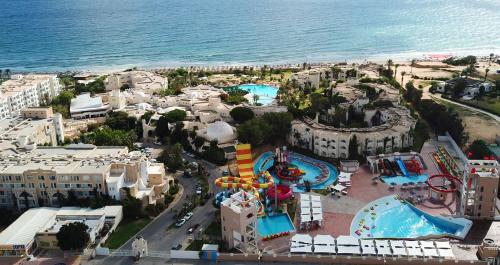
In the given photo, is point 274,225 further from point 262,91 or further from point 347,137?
point 262,91

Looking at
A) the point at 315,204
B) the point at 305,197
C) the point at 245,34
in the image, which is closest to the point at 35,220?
the point at 305,197

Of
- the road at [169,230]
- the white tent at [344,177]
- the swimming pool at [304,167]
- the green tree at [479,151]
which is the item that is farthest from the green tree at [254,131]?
the green tree at [479,151]

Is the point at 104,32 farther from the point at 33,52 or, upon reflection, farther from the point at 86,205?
the point at 86,205

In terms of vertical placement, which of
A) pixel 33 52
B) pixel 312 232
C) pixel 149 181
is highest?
pixel 33 52

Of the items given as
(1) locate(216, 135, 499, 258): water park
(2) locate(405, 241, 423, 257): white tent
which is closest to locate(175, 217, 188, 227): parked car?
(1) locate(216, 135, 499, 258): water park

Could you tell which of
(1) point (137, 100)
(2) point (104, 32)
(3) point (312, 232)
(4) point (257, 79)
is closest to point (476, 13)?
(4) point (257, 79)
